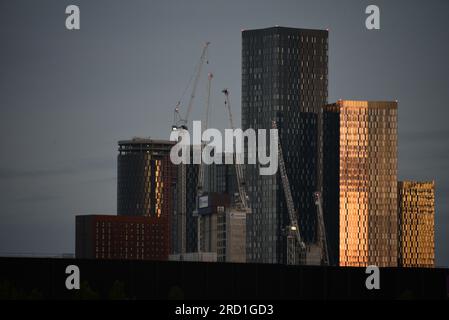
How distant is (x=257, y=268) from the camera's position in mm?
158125

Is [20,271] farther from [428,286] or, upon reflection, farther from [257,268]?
[428,286]

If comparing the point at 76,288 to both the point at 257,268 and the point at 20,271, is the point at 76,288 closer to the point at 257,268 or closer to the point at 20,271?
the point at 20,271

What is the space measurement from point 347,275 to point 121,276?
26549mm
